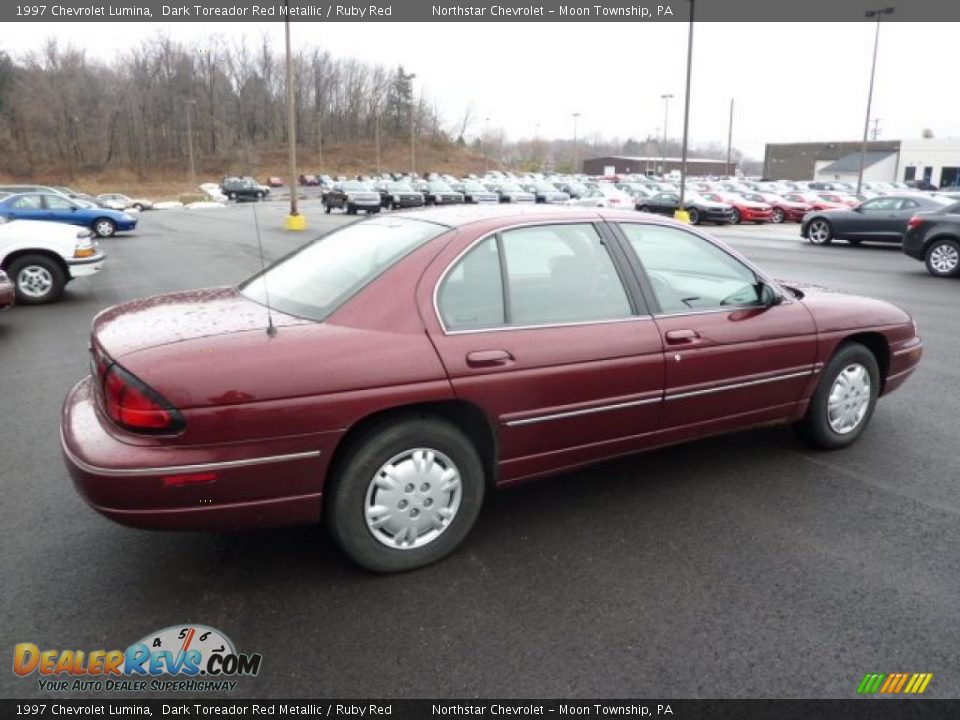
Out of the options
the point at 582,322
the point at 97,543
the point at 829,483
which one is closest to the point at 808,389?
the point at 829,483

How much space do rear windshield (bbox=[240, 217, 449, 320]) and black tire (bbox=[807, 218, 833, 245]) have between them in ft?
62.9

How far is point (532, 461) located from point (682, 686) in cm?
122

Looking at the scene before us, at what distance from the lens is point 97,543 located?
3445 mm

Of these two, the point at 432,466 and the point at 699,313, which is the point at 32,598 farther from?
the point at 699,313

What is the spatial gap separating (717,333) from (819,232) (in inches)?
744

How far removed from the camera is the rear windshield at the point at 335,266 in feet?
10.7

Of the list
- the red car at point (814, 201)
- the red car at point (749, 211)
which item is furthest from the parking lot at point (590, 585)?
the red car at point (814, 201)

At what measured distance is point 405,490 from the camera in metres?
3.08

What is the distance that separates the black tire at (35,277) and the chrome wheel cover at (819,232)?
18.6 meters

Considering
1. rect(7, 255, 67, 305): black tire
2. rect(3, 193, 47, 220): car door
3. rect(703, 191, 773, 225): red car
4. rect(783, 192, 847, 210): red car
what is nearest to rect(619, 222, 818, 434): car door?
rect(7, 255, 67, 305): black tire

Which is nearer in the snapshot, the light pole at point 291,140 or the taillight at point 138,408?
the taillight at point 138,408

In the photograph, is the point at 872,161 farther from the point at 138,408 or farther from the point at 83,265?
the point at 138,408
